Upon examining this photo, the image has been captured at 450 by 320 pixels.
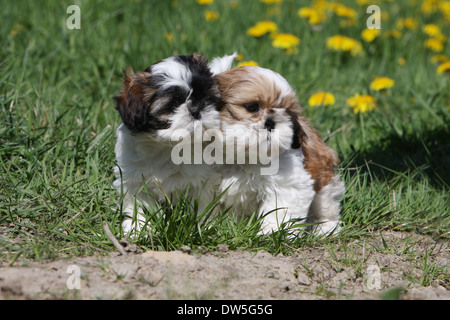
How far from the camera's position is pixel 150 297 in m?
2.29

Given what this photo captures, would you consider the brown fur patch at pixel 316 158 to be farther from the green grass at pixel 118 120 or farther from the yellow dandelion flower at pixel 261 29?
the yellow dandelion flower at pixel 261 29

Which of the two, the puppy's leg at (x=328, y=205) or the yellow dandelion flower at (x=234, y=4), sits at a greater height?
the yellow dandelion flower at (x=234, y=4)

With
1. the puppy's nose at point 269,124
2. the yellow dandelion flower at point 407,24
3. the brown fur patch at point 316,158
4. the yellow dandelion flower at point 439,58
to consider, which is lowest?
the brown fur patch at point 316,158

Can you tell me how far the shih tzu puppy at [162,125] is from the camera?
2.56 metres

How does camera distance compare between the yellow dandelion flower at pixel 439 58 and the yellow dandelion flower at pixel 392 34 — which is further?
the yellow dandelion flower at pixel 392 34

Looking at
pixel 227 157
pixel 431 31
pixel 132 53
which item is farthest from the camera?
pixel 431 31

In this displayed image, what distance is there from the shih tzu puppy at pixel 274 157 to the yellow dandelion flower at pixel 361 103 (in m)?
1.15

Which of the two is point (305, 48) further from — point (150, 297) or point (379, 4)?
point (150, 297)

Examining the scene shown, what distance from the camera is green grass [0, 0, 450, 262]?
9.41 feet

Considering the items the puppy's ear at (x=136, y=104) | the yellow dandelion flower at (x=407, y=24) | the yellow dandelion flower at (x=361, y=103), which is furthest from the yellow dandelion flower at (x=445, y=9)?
the puppy's ear at (x=136, y=104)

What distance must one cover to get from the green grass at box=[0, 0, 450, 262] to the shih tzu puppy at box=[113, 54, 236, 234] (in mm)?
121
